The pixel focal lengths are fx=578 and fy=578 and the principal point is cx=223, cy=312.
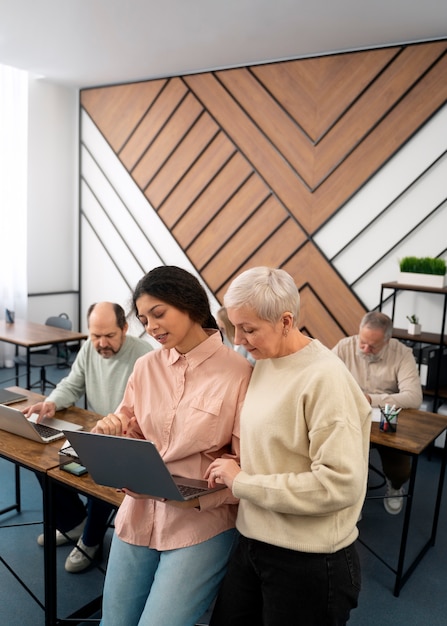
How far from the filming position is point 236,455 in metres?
1.55

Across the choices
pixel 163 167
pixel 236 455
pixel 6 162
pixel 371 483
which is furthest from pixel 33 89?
pixel 236 455

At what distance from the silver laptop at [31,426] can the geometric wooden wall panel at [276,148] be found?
2.91 metres

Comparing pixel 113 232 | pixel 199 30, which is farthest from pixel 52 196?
pixel 199 30

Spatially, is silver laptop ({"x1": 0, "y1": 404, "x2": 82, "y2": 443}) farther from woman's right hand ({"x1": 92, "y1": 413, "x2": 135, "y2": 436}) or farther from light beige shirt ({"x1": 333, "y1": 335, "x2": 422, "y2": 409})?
light beige shirt ({"x1": 333, "y1": 335, "x2": 422, "y2": 409})

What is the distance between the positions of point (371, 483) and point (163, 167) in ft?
12.1

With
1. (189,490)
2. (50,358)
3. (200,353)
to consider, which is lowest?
(50,358)

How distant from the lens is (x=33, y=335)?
4.71m

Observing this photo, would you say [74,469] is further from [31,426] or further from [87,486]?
[31,426]

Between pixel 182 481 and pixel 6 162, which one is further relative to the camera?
pixel 6 162

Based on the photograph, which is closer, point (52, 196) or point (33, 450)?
point (33, 450)

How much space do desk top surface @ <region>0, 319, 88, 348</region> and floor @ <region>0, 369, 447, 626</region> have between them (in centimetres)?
123

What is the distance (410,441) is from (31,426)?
1.62 m

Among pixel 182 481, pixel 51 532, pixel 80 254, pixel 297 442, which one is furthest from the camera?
pixel 80 254

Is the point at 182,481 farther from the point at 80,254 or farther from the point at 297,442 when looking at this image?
the point at 80,254
